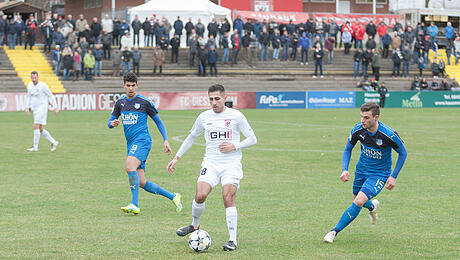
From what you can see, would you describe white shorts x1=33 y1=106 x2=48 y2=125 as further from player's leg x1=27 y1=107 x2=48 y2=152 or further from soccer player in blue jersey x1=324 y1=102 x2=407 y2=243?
soccer player in blue jersey x1=324 y1=102 x2=407 y2=243

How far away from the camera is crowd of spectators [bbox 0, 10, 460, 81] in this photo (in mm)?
44969

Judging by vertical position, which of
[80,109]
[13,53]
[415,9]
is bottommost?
[80,109]

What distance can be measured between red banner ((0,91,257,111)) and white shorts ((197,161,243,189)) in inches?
1213

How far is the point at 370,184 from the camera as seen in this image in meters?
9.20

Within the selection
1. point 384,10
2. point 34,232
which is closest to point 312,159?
point 34,232

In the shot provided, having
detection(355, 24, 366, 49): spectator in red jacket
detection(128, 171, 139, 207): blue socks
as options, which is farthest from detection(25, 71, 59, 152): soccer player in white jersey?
detection(355, 24, 366, 49): spectator in red jacket

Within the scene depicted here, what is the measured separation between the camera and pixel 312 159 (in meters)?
19.2

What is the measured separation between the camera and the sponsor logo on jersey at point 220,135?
910 centimetres

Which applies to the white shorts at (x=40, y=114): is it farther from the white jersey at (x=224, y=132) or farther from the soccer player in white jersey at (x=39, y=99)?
the white jersey at (x=224, y=132)

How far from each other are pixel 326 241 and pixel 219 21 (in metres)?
42.9

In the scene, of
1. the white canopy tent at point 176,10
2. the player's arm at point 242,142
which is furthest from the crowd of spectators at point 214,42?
the player's arm at point 242,142

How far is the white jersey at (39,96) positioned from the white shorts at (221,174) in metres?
12.3

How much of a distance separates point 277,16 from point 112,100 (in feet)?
64.0

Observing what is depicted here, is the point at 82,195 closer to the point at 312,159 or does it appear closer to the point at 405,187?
the point at 405,187
